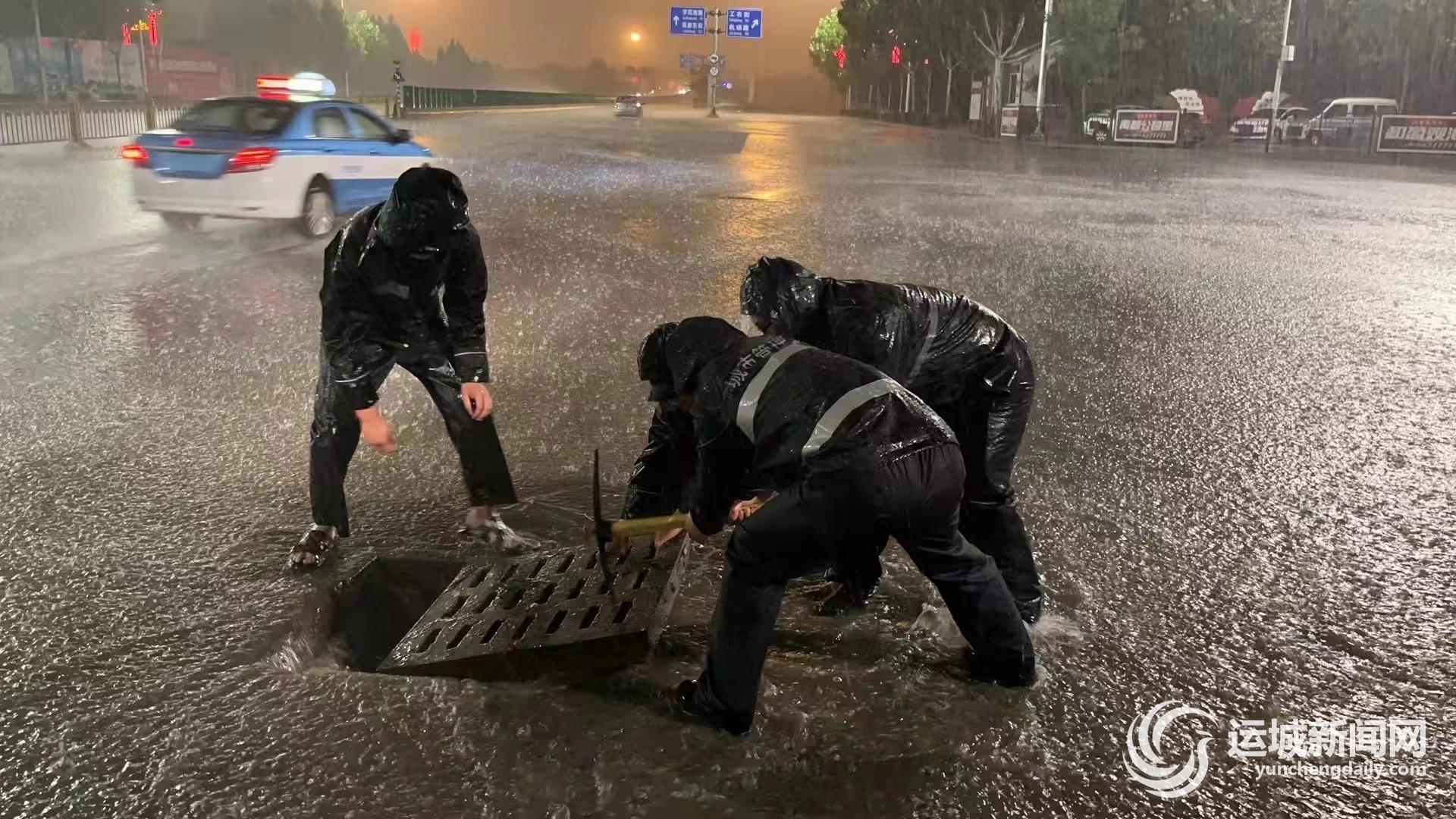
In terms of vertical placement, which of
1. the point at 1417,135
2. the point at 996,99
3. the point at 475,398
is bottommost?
the point at 475,398

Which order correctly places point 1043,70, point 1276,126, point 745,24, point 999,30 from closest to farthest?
1. point 1276,126
2. point 1043,70
3. point 999,30
4. point 745,24

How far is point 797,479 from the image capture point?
7.98 feet

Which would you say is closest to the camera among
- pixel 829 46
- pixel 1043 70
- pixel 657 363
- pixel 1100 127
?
pixel 657 363

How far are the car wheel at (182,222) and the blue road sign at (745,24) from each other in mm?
55697

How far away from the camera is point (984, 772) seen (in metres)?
2.47

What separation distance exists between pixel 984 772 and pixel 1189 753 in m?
0.57

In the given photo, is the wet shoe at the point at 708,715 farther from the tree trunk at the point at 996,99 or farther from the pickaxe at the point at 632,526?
the tree trunk at the point at 996,99

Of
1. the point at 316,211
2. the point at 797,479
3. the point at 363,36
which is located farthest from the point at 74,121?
the point at 363,36

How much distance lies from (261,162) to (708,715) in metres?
8.49

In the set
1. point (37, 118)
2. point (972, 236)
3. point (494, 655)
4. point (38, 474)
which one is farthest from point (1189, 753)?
point (37, 118)

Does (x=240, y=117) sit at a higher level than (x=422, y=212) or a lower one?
higher

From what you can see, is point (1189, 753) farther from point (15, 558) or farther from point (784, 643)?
point (15, 558)

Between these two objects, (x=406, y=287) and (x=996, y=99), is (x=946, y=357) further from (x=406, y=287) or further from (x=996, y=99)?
(x=996, y=99)

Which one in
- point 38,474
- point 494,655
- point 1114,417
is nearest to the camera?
point 494,655
